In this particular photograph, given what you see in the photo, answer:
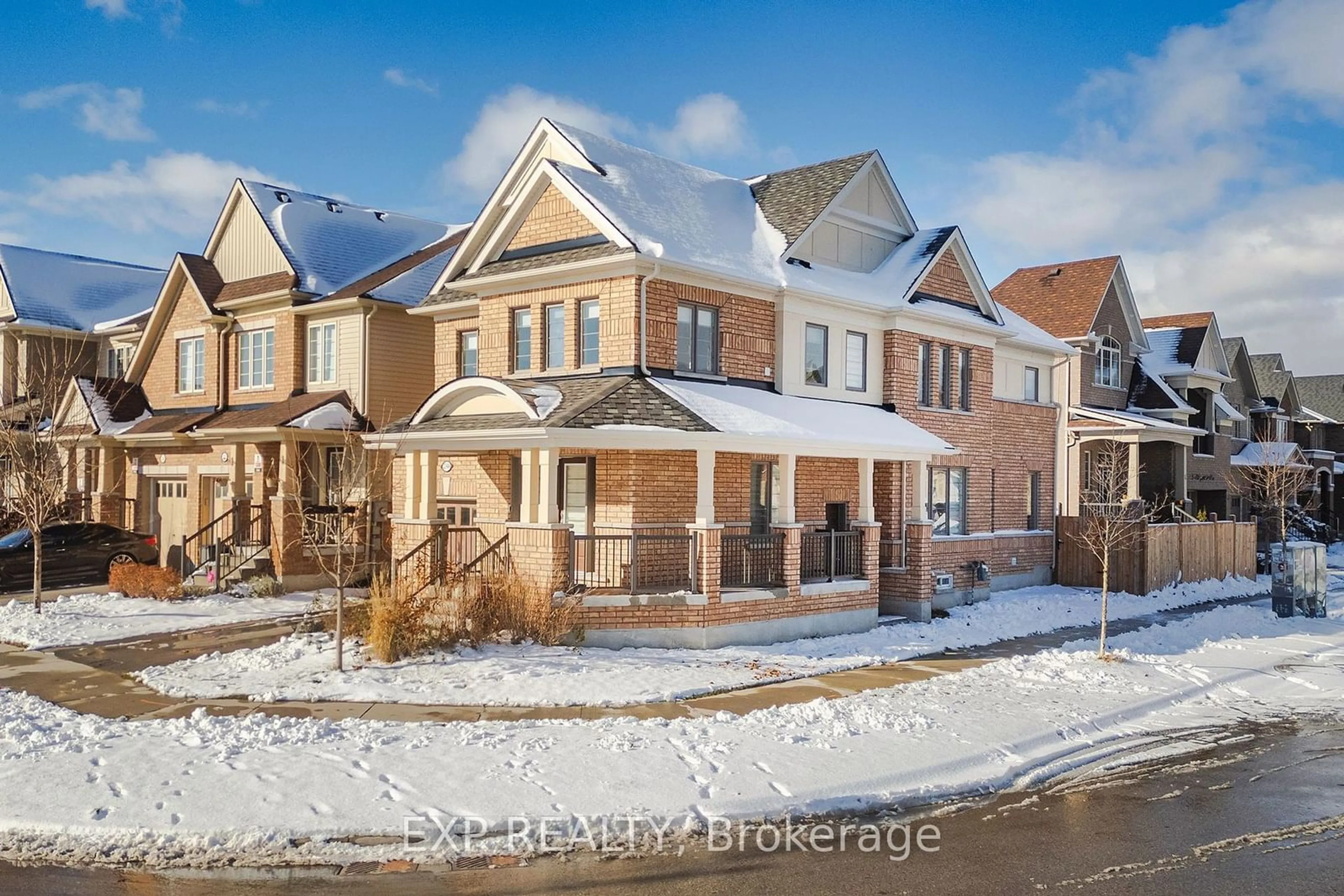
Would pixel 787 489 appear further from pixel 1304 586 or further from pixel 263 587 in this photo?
pixel 1304 586

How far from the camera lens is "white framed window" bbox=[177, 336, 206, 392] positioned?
2666 cm

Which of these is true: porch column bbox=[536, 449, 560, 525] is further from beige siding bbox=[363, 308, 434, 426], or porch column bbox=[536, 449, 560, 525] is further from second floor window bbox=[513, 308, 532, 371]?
beige siding bbox=[363, 308, 434, 426]

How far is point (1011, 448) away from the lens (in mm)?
25641

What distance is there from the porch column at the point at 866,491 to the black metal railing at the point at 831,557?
0.35 meters

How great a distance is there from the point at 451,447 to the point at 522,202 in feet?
16.9

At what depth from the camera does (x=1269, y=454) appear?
3781cm

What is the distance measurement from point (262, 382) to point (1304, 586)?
24.3 metres

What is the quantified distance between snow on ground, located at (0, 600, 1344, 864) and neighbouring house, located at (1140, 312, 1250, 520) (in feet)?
88.0

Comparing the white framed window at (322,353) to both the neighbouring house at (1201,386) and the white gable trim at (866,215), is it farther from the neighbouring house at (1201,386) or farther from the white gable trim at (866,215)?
the neighbouring house at (1201,386)

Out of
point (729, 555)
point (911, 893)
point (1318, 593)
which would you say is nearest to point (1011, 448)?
point (1318, 593)

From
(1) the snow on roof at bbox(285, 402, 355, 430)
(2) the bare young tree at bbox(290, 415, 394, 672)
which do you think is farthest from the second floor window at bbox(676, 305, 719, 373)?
(1) the snow on roof at bbox(285, 402, 355, 430)

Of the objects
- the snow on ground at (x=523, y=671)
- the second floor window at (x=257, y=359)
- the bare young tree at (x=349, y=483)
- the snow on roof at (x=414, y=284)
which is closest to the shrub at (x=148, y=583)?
the bare young tree at (x=349, y=483)

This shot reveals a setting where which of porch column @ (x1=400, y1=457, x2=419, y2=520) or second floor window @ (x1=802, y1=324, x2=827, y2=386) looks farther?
second floor window @ (x1=802, y1=324, x2=827, y2=386)

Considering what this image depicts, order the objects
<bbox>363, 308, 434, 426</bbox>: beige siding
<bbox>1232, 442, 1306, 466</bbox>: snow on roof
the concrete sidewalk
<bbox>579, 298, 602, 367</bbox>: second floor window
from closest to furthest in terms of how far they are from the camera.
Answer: the concrete sidewalk, <bbox>579, 298, 602, 367</bbox>: second floor window, <bbox>363, 308, 434, 426</bbox>: beige siding, <bbox>1232, 442, 1306, 466</bbox>: snow on roof
